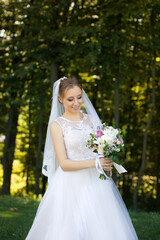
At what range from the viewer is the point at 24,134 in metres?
19.1

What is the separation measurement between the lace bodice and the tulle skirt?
0.62 ft

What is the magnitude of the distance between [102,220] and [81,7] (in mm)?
10730

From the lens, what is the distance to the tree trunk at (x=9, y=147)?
15.3m

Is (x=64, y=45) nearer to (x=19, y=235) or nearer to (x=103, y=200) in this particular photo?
(x=19, y=235)

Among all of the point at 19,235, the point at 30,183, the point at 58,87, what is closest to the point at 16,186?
the point at 30,183

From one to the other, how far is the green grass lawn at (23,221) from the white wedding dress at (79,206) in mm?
1858

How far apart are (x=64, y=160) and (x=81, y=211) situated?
59cm

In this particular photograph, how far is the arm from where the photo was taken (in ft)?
11.2

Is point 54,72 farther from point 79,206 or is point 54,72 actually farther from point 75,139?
point 79,206

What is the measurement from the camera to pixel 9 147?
16094 mm

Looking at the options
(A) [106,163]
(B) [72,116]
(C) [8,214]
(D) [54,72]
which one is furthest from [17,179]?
(A) [106,163]

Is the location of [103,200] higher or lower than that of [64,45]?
lower

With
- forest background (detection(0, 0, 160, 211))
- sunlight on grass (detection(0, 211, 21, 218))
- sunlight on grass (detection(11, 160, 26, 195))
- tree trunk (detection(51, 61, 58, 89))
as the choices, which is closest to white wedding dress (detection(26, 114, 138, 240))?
sunlight on grass (detection(0, 211, 21, 218))

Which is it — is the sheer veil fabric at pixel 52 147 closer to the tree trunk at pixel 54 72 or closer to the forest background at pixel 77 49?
the forest background at pixel 77 49
